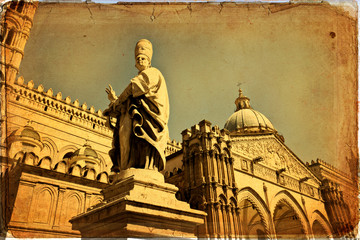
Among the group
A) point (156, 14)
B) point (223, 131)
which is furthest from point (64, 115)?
point (156, 14)

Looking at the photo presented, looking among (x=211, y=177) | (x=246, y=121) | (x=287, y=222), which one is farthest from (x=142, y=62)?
(x=246, y=121)

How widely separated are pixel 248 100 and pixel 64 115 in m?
22.7

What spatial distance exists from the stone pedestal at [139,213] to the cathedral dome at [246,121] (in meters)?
28.1

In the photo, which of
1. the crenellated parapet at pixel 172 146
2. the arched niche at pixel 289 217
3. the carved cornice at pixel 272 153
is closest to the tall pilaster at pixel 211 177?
the carved cornice at pixel 272 153

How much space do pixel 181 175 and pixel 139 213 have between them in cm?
1404

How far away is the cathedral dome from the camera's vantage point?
31.8 meters

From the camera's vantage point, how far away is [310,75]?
7.72 metres

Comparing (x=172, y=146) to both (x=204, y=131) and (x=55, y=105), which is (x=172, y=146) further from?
(x=55, y=105)

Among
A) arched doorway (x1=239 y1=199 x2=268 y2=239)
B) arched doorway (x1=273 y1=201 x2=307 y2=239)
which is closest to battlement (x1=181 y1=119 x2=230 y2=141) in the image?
arched doorway (x1=239 y1=199 x2=268 y2=239)

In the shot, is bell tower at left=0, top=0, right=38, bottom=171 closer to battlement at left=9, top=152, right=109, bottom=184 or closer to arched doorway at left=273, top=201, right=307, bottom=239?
battlement at left=9, top=152, right=109, bottom=184

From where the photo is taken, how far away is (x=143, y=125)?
4.09 metres

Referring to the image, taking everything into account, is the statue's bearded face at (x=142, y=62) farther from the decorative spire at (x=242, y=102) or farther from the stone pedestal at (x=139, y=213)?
the decorative spire at (x=242, y=102)

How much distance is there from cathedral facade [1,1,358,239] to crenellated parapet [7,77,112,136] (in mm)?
69

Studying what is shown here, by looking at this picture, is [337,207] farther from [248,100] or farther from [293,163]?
[248,100]
